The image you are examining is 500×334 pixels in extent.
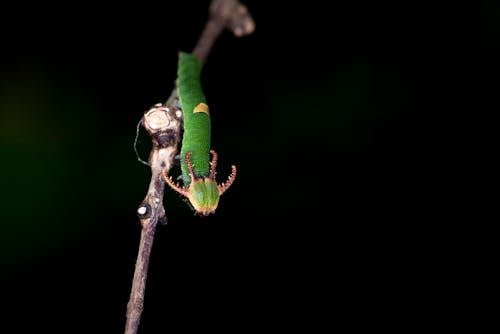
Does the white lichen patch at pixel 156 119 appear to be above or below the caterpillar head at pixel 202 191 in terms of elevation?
above

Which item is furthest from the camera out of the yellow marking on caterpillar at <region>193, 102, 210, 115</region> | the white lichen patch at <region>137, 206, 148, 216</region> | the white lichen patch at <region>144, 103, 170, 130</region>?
the yellow marking on caterpillar at <region>193, 102, 210, 115</region>

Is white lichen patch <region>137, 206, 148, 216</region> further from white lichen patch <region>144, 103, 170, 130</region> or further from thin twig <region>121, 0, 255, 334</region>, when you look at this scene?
white lichen patch <region>144, 103, 170, 130</region>

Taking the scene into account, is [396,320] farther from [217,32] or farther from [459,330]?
[217,32]

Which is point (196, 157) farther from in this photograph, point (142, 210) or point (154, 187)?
point (142, 210)

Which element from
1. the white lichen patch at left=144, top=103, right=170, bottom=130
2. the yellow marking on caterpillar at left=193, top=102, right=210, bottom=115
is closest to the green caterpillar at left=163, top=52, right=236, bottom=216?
the yellow marking on caterpillar at left=193, top=102, right=210, bottom=115

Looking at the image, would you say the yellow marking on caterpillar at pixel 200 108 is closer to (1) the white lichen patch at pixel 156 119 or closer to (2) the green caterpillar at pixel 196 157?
(2) the green caterpillar at pixel 196 157

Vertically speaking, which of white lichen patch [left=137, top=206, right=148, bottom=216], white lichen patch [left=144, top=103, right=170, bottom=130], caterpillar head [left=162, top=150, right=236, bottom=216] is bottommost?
white lichen patch [left=137, top=206, right=148, bottom=216]

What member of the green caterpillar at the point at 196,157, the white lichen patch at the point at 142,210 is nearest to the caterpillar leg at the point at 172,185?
the green caterpillar at the point at 196,157

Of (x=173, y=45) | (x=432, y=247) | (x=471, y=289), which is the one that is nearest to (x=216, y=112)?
(x=173, y=45)
